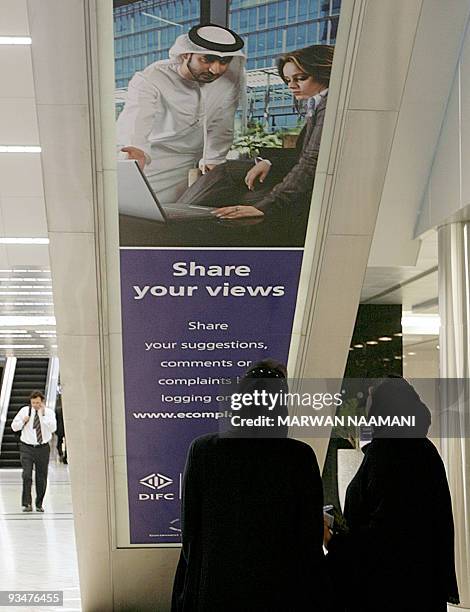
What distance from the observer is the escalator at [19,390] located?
2557 centimetres

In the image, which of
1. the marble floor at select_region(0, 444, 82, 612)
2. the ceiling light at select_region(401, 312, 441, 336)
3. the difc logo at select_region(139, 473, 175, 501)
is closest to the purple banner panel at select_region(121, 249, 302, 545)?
the difc logo at select_region(139, 473, 175, 501)

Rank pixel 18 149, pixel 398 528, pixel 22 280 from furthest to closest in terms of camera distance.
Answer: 1. pixel 22 280
2. pixel 18 149
3. pixel 398 528

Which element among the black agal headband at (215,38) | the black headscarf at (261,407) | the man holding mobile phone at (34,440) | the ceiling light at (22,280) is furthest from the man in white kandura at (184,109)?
the ceiling light at (22,280)

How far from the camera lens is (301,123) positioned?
4.36 metres

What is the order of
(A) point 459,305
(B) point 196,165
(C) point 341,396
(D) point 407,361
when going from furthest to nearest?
1. (D) point 407,361
2. (A) point 459,305
3. (C) point 341,396
4. (B) point 196,165

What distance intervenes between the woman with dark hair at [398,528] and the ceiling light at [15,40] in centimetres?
503

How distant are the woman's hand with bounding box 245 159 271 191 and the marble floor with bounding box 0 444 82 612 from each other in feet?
10.3

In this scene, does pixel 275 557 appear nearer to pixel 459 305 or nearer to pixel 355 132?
pixel 355 132

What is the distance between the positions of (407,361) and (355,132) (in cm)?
492

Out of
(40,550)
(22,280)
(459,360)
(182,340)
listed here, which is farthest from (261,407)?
(22,280)

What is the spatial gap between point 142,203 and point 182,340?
783 millimetres

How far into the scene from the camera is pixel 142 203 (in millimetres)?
4539

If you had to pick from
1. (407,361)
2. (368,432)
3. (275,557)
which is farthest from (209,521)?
(407,361)

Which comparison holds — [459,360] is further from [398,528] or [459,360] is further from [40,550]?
[40,550]
